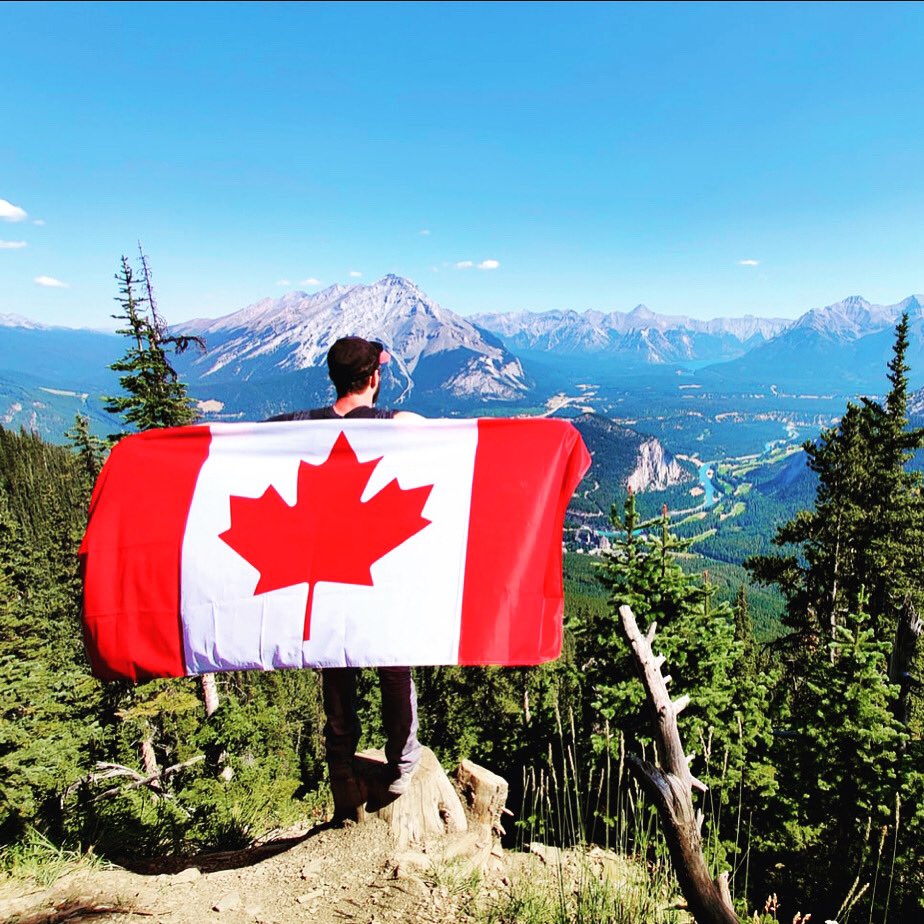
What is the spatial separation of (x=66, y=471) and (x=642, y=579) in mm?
117305

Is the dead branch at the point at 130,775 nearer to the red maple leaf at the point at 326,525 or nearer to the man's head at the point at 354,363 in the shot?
the red maple leaf at the point at 326,525

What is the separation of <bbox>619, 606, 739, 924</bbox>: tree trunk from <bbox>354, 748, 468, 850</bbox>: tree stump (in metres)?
2.52

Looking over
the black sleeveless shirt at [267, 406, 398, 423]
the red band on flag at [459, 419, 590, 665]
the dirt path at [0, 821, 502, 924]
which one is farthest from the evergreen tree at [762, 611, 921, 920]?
the black sleeveless shirt at [267, 406, 398, 423]

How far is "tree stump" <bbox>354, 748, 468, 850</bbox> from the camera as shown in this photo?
5.94 metres

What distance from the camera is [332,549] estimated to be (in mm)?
4859

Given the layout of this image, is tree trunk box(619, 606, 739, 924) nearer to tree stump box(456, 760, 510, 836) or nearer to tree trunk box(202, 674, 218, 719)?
tree stump box(456, 760, 510, 836)

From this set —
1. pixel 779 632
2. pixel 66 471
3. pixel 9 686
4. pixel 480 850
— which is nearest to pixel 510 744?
pixel 480 850

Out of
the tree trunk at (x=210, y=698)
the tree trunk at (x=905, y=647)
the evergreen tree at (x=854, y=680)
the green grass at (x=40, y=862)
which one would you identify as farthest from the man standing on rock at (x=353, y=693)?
the tree trunk at (x=210, y=698)

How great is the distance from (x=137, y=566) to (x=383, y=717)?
2.82 m

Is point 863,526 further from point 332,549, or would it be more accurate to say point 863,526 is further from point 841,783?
point 332,549

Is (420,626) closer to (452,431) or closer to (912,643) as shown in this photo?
(452,431)

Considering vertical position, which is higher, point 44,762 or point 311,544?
point 311,544

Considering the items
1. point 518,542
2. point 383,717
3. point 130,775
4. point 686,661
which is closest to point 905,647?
point 686,661

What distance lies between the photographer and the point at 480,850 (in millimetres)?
6059
